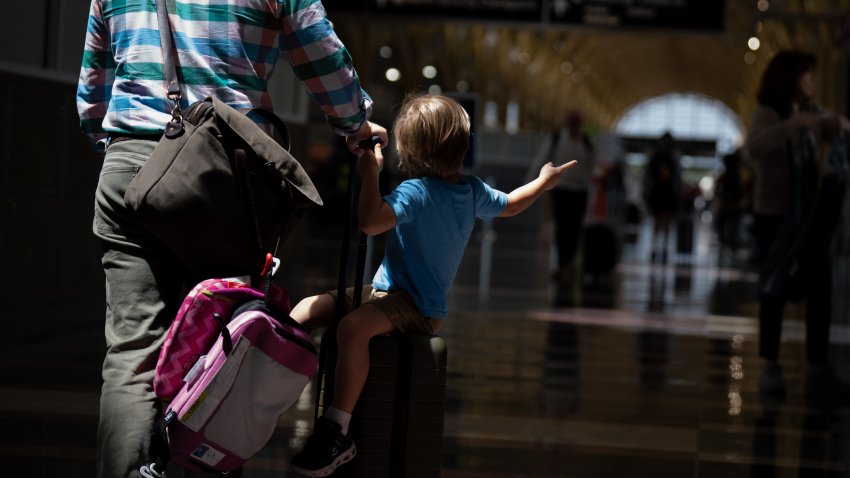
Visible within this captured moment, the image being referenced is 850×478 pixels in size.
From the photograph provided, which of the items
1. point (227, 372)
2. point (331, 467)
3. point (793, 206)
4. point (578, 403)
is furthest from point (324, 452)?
point (793, 206)

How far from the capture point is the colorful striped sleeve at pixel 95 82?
3.44 m

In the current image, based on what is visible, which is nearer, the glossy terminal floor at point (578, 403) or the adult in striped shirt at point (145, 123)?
the adult in striped shirt at point (145, 123)

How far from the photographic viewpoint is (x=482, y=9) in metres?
16.2

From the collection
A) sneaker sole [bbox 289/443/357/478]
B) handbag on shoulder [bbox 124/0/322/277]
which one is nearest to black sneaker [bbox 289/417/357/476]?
sneaker sole [bbox 289/443/357/478]

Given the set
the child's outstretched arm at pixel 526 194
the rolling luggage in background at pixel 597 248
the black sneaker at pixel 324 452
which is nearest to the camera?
the black sneaker at pixel 324 452

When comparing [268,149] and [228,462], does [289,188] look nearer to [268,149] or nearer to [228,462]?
[268,149]

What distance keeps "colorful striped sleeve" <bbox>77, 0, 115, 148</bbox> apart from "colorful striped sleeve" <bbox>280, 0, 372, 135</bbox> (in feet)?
1.55

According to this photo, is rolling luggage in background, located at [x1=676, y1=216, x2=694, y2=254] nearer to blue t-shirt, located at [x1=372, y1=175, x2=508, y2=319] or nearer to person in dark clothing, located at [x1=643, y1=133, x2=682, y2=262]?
person in dark clothing, located at [x1=643, y1=133, x2=682, y2=262]

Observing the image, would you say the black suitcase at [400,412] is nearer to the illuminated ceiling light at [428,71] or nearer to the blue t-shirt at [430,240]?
the blue t-shirt at [430,240]

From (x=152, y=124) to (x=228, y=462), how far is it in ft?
2.76

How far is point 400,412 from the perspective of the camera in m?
3.38

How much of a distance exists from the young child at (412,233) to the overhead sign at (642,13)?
44.0 feet

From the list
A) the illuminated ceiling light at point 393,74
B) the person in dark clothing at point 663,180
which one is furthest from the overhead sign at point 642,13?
the illuminated ceiling light at point 393,74

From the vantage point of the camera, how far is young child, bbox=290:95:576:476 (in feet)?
11.0
